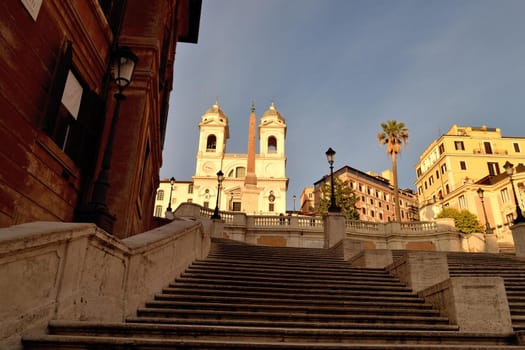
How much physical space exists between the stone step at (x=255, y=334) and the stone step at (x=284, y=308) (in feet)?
5.53

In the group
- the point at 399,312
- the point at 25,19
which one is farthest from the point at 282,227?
the point at 25,19

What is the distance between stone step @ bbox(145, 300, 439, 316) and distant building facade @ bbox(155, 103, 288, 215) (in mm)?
64348

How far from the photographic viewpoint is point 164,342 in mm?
3744

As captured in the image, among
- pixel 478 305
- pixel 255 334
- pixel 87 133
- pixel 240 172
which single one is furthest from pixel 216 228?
pixel 240 172

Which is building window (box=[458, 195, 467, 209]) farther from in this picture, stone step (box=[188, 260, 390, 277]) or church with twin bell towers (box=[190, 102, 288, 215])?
stone step (box=[188, 260, 390, 277])

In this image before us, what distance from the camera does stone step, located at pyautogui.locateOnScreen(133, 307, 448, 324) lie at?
6.22m

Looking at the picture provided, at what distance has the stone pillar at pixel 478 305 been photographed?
660cm

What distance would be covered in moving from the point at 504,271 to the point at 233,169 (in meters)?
74.7

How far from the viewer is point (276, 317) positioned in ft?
20.8

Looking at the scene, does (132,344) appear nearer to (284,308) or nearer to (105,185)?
(105,185)

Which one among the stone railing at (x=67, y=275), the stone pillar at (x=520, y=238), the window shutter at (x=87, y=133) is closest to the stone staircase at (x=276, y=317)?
the stone railing at (x=67, y=275)

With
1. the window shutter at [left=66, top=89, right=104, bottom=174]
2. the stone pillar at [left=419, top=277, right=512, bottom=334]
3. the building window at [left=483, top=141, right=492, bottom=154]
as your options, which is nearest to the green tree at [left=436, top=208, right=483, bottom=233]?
the building window at [left=483, top=141, right=492, bottom=154]

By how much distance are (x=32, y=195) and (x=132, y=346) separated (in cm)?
459

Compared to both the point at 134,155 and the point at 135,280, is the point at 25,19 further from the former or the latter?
the point at 135,280
